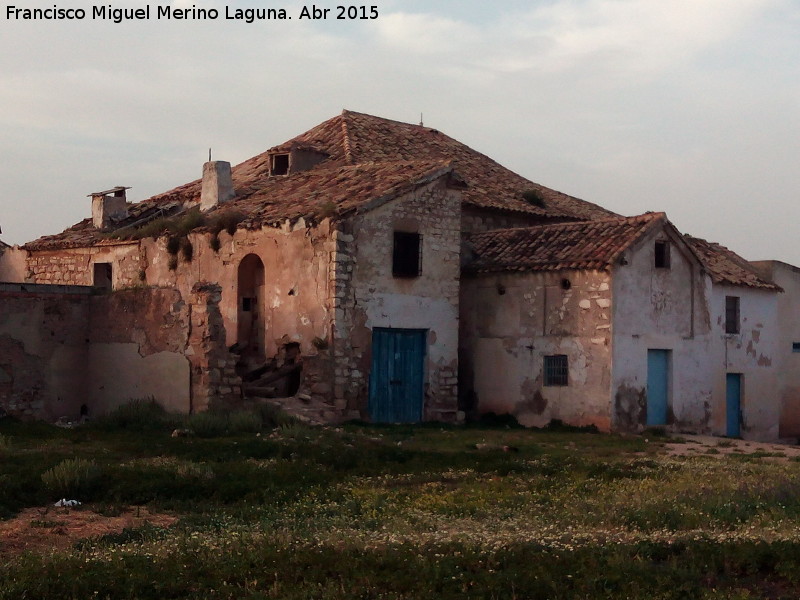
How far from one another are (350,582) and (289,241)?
15.1 meters

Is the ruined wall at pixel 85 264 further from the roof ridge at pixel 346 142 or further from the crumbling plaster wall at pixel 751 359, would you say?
the crumbling plaster wall at pixel 751 359

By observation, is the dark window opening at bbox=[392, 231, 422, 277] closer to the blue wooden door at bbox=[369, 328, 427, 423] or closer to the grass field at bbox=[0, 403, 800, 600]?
the blue wooden door at bbox=[369, 328, 427, 423]

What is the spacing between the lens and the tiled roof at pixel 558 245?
23484mm

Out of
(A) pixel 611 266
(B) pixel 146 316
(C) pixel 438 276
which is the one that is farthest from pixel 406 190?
(B) pixel 146 316

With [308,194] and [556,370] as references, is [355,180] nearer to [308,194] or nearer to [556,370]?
[308,194]

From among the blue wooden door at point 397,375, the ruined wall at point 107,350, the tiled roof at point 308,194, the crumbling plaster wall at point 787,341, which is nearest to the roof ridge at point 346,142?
the tiled roof at point 308,194

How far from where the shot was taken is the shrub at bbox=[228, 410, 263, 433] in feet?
62.7

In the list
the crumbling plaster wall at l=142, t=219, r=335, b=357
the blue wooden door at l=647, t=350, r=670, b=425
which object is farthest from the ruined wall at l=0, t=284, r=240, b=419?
the blue wooden door at l=647, t=350, r=670, b=425

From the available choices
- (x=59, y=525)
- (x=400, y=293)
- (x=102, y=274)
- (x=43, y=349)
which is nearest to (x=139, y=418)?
(x=43, y=349)

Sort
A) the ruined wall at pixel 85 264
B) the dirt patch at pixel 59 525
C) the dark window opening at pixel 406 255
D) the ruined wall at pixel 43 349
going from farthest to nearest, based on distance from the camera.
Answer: the ruined wall at pixel 85 264 < the dark window opening at pixel 406 255 < the ruined wall at pixel 43 349 < the dirt patch at pixel 59 525

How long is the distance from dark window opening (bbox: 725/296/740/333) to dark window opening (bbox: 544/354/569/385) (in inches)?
242

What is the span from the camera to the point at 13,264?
30.2m

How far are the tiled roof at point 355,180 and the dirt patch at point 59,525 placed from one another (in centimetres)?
1135

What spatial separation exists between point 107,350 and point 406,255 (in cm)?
661
